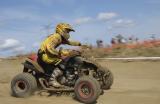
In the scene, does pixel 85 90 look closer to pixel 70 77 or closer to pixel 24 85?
pixel 70 77

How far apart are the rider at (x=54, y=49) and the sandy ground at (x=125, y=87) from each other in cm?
59

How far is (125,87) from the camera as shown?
37.3ft

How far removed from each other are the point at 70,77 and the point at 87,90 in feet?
2.87

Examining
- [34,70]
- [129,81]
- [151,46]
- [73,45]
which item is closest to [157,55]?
[151,46]

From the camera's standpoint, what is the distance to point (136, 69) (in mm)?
14430

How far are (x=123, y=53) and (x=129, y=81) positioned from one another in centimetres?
529

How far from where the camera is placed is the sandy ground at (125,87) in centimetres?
977

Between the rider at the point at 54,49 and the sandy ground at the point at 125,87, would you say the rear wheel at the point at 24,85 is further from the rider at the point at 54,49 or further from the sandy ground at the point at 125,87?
the rider at the point at 54,49

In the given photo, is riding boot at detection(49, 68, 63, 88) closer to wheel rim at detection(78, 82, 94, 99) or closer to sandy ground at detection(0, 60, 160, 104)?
sandy ground at detection(0, 60, 160, 104)

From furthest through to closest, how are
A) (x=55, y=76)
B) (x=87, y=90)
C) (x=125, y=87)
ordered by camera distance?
(x=125, y=87)
(x=55, y=76)
(x=87, y=90)

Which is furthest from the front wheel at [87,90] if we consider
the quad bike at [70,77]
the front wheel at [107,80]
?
the front wheel at [107,80]

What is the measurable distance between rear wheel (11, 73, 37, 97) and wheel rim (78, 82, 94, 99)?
1.45 metres

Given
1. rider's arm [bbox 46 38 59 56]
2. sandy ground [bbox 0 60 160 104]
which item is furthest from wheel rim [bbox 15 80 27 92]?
rider's arm [bbox 46 38 59 56]

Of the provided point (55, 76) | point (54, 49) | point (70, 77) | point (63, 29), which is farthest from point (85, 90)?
point (63, 29)
